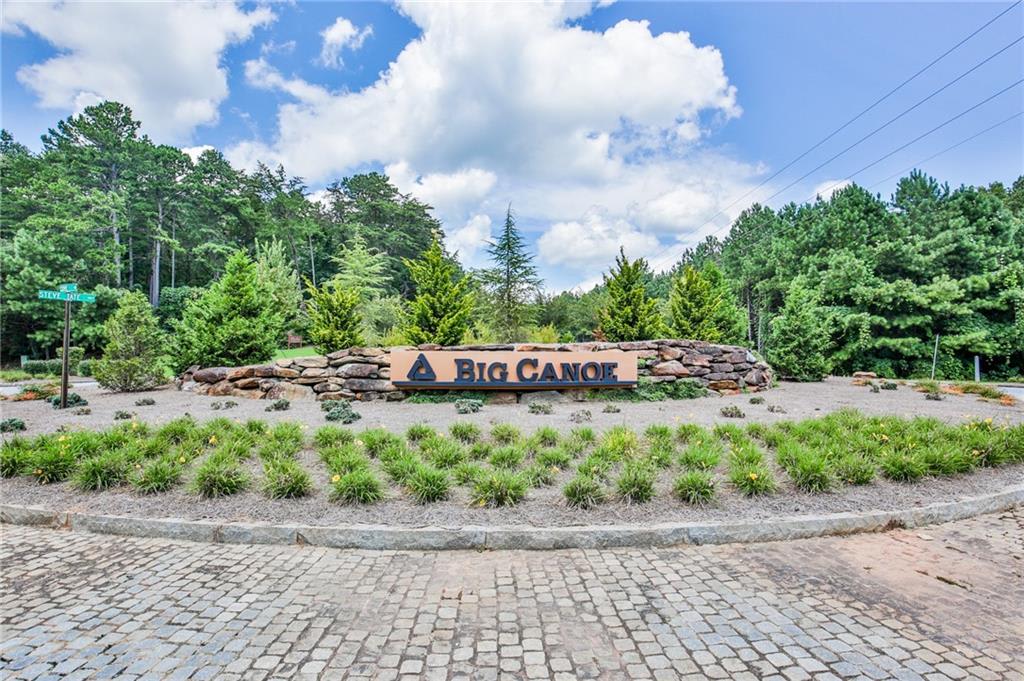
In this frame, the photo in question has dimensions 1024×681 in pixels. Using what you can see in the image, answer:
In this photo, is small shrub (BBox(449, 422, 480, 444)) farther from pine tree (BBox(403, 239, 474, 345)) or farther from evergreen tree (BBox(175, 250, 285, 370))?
evergreen tree (BBox(175, 250, 285, 370))

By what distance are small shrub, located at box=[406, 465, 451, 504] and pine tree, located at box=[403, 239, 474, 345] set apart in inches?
Answer: 292

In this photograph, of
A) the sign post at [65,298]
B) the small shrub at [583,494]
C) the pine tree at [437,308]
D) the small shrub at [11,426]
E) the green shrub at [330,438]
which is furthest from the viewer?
the pine tree at [437,308]

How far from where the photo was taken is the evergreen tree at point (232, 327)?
10.9 metres

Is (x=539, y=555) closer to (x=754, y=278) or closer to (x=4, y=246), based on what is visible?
(x=4, y=246)

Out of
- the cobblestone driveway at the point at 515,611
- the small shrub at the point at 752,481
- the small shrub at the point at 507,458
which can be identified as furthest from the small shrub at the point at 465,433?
the small shrub at the point at 752,481

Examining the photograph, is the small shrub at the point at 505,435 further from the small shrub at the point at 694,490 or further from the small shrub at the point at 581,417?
the small shrub at the point at 694,490

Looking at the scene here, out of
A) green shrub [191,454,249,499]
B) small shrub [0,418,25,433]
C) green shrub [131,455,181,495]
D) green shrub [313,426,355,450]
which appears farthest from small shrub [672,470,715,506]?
small shrub [0,418,25,433]

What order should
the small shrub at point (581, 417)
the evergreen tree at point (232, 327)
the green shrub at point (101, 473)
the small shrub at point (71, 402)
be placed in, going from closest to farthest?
the green shrub at point (101, 473) < the small shrub at point (581, 417) < the small shrub at point (71, 402) < the evergreen tree at point (232, 327)

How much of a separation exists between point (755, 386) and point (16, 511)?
12243mm

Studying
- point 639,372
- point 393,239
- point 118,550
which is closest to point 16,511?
point 118,550

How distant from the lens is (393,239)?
37656 millimetres

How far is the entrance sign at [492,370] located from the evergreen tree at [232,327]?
4.42 meters

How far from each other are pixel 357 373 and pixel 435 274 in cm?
354

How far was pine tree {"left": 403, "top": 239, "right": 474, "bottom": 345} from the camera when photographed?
11516mm
